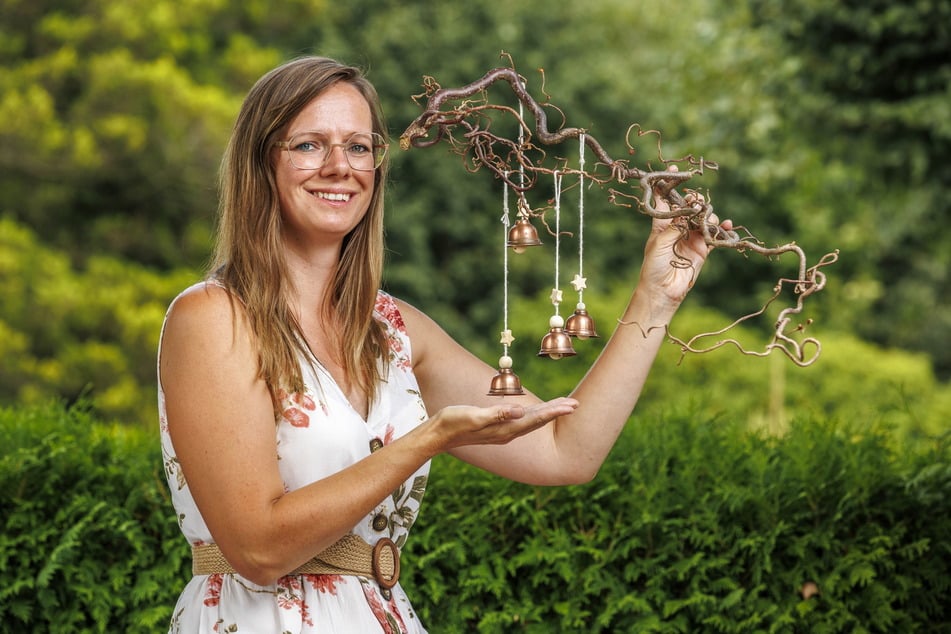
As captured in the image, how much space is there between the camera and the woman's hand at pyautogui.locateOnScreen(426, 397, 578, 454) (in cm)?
214

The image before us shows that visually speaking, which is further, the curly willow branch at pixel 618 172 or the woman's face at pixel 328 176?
the woman's face at pixel 328 176

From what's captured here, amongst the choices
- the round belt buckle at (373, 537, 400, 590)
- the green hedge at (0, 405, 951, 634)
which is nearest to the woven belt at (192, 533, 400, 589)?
the round belt buckle at (373, 537, 400, 590)

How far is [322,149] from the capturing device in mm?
2502

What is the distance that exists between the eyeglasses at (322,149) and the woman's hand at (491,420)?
625 mm

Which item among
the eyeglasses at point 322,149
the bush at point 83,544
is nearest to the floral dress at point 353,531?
the eyeglasses at point 322,149

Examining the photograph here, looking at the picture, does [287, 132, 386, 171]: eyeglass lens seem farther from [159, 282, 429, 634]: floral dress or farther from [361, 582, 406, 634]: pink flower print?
[361, 582, 406, 634]: pink flower print

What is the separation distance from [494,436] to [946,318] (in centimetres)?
2062

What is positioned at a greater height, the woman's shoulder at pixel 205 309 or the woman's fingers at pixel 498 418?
the woman's shoulder at pixel 205 309

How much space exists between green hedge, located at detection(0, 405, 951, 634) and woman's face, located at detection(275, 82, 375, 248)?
1424 mm

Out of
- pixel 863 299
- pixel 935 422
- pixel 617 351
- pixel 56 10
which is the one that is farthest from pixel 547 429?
pixel 863 299

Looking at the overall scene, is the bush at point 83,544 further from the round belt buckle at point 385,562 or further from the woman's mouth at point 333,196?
the woman's mouth at point 333,196

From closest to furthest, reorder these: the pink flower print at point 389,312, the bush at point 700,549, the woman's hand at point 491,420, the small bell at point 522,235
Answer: the woman's hand at point 491,420, the small bell at point 522,235, the pink flower print at point 389,312, the bush at point 700,549

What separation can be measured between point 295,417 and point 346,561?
Result: 1.15 ft

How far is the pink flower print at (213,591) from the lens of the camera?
246cm
